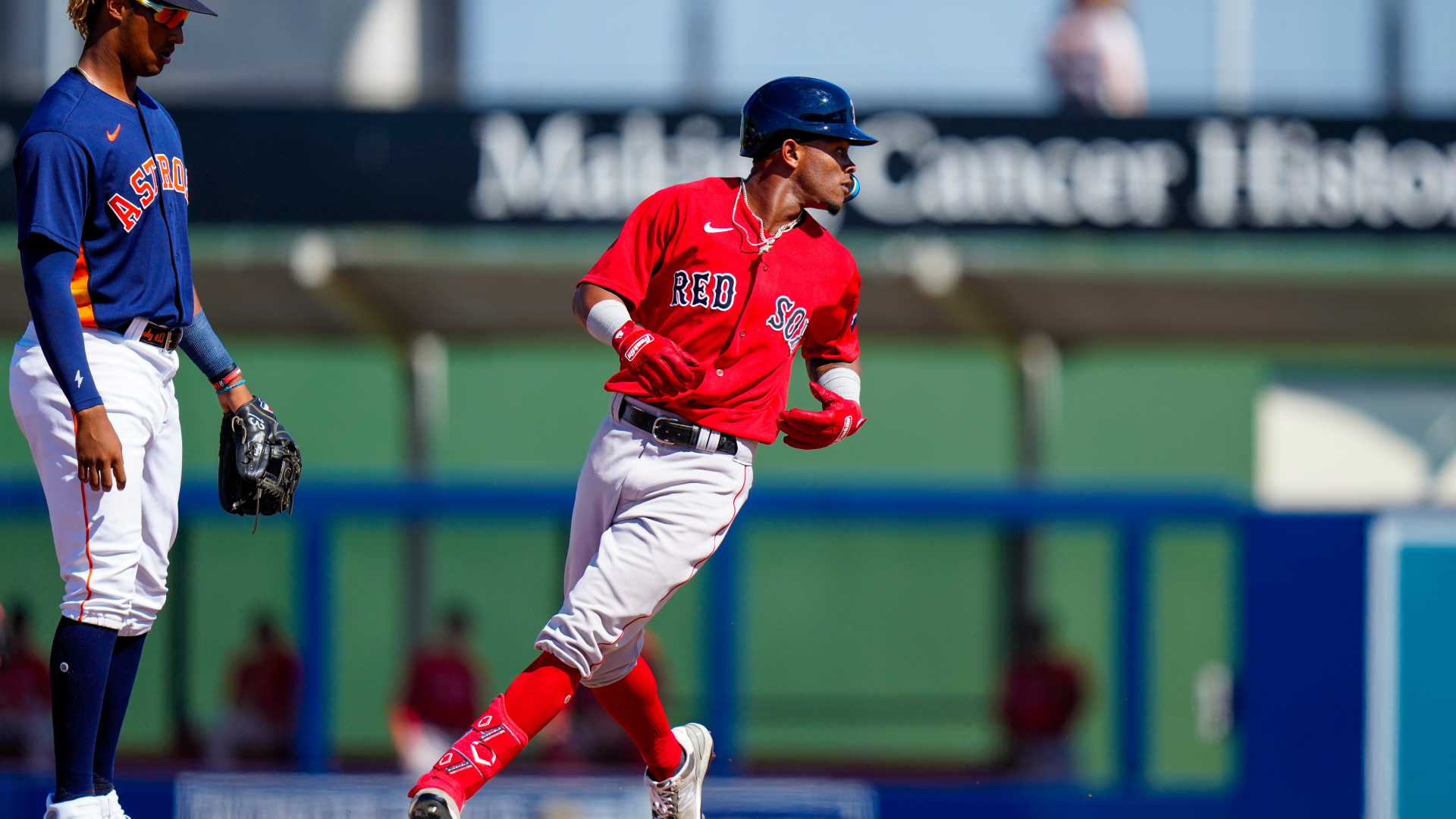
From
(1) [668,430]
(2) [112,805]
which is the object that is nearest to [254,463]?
(2) [112,805]

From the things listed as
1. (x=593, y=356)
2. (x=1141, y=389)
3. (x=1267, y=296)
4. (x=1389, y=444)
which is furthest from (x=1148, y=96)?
(x=593, y=356)

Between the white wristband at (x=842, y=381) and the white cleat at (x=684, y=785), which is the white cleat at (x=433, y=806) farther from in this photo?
the white wristband at (x=842, y=381)

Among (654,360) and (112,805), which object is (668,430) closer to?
(654,360)

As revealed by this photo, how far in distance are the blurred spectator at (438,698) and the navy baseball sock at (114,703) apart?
132 inches

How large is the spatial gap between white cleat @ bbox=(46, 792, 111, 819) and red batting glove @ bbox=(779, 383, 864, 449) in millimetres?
1483

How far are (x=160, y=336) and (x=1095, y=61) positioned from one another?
23.8ft

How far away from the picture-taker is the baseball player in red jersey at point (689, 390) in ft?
10.4

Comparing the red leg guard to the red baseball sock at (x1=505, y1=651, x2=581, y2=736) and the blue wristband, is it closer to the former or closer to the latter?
the red baseball sock at (x1=505, y1=651, x2=581, y2=736)

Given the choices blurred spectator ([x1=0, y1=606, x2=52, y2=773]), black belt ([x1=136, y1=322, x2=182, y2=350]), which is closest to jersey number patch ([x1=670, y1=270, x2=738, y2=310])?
black belt ([x1=136, y1=322, x2=182, y2=350])

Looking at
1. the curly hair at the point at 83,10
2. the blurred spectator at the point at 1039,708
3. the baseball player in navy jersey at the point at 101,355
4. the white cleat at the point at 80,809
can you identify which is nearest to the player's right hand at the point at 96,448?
the baseball player in navy jersey at the point at 101,355

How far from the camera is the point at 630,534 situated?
10.5 feet

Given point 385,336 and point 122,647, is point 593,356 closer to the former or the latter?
point 385,336

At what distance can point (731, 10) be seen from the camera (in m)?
10.3

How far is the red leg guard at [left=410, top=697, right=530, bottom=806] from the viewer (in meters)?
3.00
